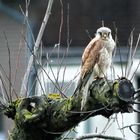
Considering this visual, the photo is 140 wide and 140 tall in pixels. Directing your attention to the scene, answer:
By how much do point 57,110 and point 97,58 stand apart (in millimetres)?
1024

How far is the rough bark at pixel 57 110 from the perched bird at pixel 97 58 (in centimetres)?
27

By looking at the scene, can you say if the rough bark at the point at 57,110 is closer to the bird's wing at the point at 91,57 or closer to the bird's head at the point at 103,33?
the bird's wing at the point at 91,57

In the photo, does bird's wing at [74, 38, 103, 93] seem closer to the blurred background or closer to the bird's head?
the bird's head

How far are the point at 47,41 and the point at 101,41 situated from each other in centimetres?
967

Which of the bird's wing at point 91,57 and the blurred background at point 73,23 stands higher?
the blurred background at point 73,23

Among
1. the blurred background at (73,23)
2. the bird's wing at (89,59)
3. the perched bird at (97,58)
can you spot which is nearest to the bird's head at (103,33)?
the perched bird at (97,58)

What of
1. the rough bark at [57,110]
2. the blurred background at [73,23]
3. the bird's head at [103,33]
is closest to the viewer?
the rough bark at [57,110]

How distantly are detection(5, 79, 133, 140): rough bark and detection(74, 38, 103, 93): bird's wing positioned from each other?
0.98 ft

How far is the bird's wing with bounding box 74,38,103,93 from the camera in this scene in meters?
7.43

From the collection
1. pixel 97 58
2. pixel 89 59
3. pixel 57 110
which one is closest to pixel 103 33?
pixel 97 58

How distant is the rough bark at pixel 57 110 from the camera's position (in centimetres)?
657

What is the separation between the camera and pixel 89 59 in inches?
311

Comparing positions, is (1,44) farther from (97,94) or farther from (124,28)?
(97,94)

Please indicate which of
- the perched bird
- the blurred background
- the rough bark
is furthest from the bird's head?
the blurred background
